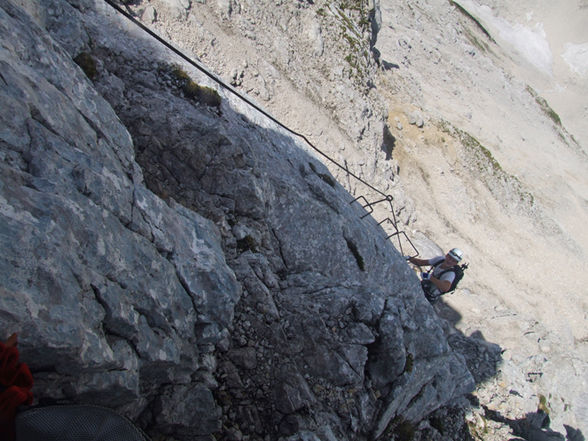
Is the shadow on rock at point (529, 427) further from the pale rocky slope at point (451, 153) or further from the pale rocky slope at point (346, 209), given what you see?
the pale rocky slope at point (451, 153)

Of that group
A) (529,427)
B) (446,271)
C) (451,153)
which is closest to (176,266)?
(446,271)

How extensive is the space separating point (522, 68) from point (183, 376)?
81630 millimetres

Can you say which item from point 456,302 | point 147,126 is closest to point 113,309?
point 147,126

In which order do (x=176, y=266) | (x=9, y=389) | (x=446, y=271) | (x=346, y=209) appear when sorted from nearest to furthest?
(x=9, y=389) < (x=176, y=266) < (x=446, y=271) < (x=346, y=209)

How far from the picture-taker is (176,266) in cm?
632

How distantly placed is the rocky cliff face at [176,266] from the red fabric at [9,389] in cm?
30

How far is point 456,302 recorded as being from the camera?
69.1 ft

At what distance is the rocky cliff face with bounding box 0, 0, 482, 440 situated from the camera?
4305 mm

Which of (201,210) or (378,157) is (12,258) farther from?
(378,157)

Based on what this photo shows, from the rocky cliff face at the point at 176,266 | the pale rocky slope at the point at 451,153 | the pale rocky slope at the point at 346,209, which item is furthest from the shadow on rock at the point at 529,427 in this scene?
the rocky cliff face at the point at 176,266

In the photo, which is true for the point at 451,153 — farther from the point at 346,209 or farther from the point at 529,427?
the point at 529,427

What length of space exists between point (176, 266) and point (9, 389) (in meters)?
3.17

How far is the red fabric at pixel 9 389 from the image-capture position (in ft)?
10.5

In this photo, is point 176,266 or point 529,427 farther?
point 529,427
